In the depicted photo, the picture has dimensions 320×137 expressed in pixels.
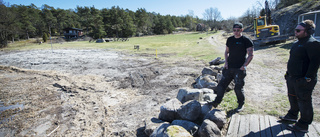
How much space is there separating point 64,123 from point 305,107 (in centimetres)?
591

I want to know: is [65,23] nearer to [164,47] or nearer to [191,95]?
[164,47]

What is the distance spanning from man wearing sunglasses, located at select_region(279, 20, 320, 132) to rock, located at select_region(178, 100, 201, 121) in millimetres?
1892

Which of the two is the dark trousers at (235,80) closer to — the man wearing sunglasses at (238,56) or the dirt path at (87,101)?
the man wearing sunglasses at (238,56)

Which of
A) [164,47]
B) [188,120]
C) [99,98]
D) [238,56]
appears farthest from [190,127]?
[164,47]

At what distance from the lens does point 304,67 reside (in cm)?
297

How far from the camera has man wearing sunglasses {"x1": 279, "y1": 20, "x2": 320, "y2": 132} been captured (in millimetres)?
2824

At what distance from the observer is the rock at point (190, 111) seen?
3877 mm

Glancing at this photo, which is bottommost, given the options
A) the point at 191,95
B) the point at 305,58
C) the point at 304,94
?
the point at 191,95

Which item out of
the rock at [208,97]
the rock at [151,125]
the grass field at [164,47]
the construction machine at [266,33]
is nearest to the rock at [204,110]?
the rock at [208,97]

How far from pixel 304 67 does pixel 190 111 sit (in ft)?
7.52

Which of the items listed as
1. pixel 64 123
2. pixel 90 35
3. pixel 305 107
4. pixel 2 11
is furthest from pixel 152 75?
pixel 90 35

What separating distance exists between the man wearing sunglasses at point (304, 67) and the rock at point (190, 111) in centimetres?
189

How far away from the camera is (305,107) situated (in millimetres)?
3033

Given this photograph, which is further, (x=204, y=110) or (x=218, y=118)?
(x=204, y=110)
